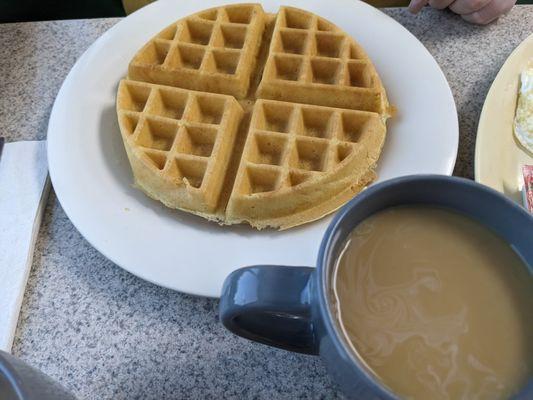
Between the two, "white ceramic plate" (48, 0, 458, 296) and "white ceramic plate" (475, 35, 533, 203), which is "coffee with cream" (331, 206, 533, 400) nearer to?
"white ceramic plate" (48, 0, 458, 296)

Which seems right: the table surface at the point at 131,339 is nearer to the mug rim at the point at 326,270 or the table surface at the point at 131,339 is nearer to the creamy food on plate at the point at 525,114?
the creamy food on plate at the point at 525,114

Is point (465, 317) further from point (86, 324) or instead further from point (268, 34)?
point (268, 34)

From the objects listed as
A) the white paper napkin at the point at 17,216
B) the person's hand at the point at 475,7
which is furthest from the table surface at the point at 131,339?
the person's hand at the point at 475,7

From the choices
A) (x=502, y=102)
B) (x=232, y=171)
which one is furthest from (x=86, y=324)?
(x=502, y=102)

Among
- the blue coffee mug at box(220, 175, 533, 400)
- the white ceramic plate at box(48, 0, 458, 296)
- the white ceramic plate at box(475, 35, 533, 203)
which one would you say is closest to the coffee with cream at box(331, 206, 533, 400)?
the blue coffee mug at box(220, 175, 533, 400)

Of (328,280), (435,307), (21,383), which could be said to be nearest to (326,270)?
(328,280)

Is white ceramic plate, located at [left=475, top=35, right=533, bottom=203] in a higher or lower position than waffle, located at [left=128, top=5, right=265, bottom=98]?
higher
